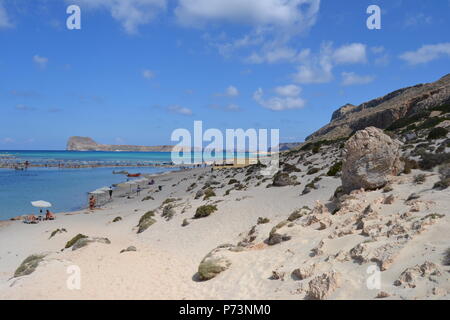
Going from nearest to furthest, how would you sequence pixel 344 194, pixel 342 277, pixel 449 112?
pixel 342 277 < pixel 344 194 < pixel 449 112

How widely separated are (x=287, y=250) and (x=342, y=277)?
2.90 m

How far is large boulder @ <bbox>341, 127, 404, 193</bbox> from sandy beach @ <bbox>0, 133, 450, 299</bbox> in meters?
0.51

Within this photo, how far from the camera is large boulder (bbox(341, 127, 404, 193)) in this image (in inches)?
490

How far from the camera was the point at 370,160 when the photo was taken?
1246 centimetres

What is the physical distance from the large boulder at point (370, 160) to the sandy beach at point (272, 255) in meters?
0.51

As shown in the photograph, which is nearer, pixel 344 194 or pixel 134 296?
pixel 134 296

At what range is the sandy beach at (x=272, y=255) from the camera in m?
6.75

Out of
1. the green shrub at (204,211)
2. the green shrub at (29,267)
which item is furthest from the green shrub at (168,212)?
the green shrub at (29,267)

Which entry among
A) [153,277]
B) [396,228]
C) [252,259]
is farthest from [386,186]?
[153,277]

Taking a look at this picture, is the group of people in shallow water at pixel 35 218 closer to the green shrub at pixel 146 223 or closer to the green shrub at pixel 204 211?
the green shrub at pixel 146 223

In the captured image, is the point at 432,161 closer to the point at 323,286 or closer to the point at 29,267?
the point at 323,286

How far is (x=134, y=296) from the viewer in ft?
27.2

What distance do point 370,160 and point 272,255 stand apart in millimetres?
5563

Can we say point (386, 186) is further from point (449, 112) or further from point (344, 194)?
point (449, 112)
